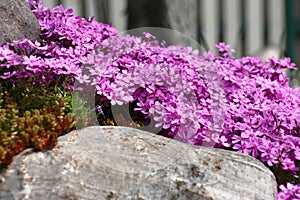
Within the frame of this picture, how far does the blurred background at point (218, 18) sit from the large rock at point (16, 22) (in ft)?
8.45

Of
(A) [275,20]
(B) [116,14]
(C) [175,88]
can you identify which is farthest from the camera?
(A) [275,20]

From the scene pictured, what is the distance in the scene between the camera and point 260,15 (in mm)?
10000

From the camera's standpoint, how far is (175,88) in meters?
3.51

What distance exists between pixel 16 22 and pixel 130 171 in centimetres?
126

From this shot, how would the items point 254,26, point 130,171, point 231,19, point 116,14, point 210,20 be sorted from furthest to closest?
point 254,26 → point 231,19 → point 210,20 → point 116,14 → point 130,171

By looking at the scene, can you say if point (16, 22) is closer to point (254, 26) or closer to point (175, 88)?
point (175, 88)

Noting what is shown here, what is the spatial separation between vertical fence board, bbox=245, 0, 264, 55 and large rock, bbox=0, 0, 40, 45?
626 cm

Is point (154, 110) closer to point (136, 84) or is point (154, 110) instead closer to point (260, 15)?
point (136, 84)

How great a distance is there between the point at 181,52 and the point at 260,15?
6.15m

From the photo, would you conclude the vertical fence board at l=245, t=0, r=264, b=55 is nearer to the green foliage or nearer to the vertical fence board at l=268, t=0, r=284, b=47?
the vertical fence board at l=268, t=0, r=284, b=47

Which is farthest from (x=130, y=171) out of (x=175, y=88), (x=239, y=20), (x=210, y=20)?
(x=239, y=20)

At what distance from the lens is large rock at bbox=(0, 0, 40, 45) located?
11.6 ft

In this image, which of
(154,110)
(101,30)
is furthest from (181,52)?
(154,110)

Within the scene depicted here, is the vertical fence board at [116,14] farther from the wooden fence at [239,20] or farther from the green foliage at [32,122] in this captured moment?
the green foliage at [32,122]
